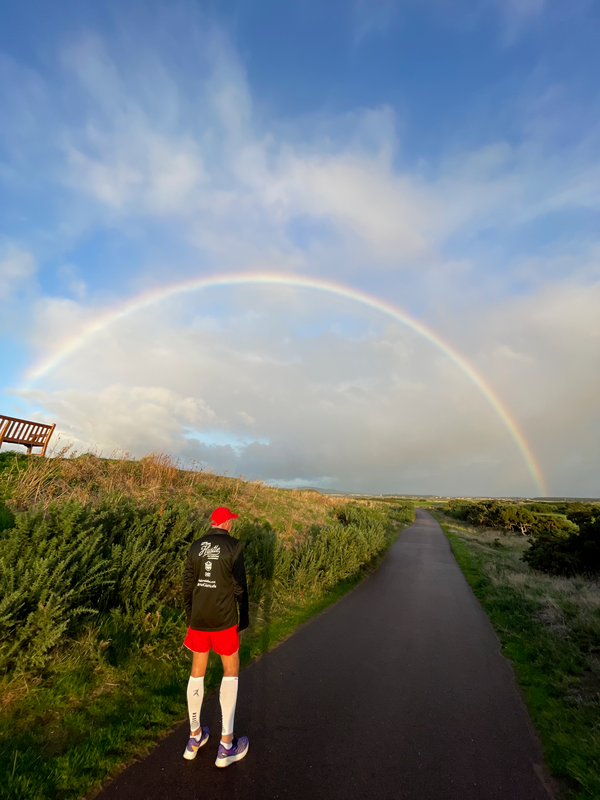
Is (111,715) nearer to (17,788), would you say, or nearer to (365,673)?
(17,788)

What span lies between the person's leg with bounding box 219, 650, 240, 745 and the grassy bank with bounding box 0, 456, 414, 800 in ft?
2.87

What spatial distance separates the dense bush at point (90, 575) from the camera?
188 inches

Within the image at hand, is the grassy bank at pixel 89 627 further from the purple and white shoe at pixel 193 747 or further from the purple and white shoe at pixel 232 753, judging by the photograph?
the purple and white shoe at pixel 232 753

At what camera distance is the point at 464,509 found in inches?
2085

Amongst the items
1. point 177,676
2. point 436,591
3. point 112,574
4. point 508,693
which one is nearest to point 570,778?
point 508,693

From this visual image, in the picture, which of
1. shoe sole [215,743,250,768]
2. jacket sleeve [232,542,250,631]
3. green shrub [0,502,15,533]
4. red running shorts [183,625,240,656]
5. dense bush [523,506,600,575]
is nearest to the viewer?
shoe sole [215,743,250,768]

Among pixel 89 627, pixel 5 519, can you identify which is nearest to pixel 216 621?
pixel 89 627

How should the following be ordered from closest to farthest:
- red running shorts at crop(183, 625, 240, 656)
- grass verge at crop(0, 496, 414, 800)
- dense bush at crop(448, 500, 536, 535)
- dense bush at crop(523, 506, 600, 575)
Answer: grass verge at crop(0, 496, 414, 800), red running shorts at crop(183, 625, 240, 656), dense bush at crop(523, 506, 600, 575), dense bush at crop(448, 500, 536, 535)

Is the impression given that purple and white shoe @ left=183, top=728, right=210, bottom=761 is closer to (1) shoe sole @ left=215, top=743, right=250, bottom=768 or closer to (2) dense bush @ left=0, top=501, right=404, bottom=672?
(1) shoe sole @ left=215, top=743, right=250, bottom=768

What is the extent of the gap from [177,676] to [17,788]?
8.12 ft

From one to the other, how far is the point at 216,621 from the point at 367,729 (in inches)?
95.9

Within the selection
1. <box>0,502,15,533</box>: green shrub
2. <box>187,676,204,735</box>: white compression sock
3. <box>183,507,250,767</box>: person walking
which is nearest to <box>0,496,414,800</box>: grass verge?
<box>187,676,204,735</box>: white compression sock

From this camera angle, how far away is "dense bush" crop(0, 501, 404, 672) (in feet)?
15.7

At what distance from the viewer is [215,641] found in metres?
4.16
